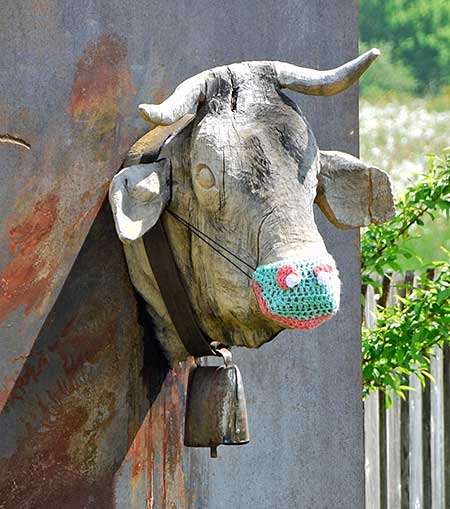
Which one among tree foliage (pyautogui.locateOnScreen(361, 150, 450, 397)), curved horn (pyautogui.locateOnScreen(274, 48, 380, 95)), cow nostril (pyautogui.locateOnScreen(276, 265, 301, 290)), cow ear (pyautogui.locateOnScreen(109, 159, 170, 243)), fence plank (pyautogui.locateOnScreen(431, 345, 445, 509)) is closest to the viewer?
cow nostril (pyautogui.locateOnScreen(276, 265, 301, 290))

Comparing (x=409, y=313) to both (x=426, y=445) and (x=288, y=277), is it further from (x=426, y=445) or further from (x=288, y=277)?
(x=288, y=277)

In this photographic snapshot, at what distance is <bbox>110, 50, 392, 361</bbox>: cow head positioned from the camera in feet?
11.6

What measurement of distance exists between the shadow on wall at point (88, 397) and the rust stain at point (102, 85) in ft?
0.78

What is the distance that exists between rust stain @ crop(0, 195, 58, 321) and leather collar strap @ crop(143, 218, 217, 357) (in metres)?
0.25

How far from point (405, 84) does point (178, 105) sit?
13.6m

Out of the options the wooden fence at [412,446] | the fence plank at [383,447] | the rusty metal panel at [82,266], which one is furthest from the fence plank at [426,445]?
the rusty metal panel at [82,266]

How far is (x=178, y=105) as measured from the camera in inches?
143

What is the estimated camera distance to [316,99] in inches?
182

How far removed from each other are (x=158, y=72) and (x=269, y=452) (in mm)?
1169

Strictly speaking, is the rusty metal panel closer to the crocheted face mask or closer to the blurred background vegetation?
the crocheted face mask

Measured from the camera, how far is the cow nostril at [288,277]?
3457mm

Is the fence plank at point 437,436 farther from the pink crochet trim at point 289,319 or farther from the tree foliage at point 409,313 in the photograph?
the pink crochet trim at point 289,319

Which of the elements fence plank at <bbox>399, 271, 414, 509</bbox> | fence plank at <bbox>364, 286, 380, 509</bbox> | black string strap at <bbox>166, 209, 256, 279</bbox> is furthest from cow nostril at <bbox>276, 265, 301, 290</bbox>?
fence plank at <bbox>399, 271, 414, 509</bbox>

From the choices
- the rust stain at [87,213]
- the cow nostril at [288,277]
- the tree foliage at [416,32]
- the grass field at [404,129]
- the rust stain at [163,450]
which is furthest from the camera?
the grass field at [404,129]
